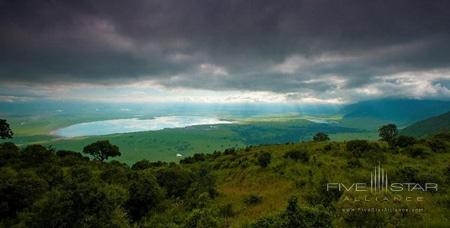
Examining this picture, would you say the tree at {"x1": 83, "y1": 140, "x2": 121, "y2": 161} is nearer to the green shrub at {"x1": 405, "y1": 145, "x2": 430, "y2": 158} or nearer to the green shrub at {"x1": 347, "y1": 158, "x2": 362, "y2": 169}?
the green shrub at {"x1": 347, "y1": 158, "x2": 362, "y2": 169}

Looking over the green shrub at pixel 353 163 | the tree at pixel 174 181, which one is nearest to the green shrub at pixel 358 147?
the green shrub at pixel 353 163

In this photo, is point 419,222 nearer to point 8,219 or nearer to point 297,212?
point 297,212

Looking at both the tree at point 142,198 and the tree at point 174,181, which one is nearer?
the tree at point 142,198

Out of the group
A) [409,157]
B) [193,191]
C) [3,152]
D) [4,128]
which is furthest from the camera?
[4,128]

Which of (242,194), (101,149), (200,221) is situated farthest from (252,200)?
(101,149)

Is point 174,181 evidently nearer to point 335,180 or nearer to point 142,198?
point 142,198

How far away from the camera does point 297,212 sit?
1141 centimetres

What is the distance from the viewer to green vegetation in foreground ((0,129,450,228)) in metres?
13.2

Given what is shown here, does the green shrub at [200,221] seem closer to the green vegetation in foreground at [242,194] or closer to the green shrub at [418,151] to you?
the green vegetation in foreground at [242,194]

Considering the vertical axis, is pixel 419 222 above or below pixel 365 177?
above

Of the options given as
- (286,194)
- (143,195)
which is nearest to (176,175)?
(143,195)

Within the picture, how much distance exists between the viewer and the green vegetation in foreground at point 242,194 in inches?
521

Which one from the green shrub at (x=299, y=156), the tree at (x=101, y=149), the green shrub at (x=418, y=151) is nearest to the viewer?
the green shrub at (x=418, y=151)

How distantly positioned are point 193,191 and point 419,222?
21.9m
